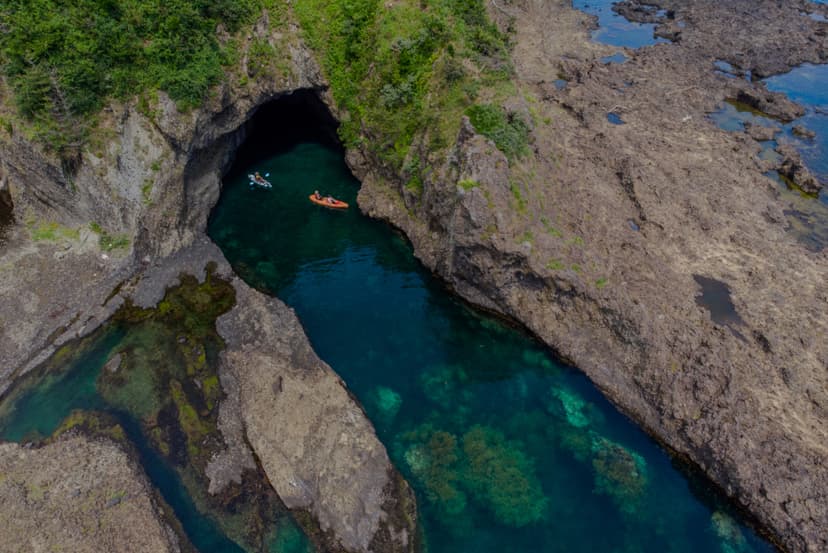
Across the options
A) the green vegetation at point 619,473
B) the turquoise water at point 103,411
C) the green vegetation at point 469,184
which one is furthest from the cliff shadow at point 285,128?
the green vegetation at point 619,473

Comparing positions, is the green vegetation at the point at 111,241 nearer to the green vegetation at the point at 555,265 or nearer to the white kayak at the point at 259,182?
the white kayak at the point at 259,182

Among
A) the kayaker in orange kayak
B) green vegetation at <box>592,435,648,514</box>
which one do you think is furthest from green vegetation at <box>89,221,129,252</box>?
green vegetation at <box>592,435,648,514</box>

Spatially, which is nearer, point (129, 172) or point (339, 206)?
point (129, 172)

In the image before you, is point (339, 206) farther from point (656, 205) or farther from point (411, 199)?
point (656, 205)

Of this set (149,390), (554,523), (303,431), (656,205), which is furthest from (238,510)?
(656,205)

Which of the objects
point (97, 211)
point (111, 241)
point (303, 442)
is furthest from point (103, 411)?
point (97, 211)

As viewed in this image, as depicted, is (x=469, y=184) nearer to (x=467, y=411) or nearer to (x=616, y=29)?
(x=467, y=411)
